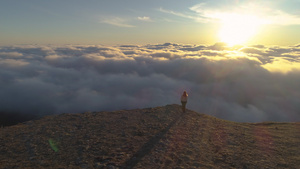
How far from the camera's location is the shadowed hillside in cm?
706

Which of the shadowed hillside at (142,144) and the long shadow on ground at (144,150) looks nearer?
the long shadow on ground at (144,150)

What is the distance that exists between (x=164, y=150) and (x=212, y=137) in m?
3.62

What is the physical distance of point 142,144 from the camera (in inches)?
339

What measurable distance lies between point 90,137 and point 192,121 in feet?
22.8

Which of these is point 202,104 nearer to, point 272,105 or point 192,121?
point 272,105

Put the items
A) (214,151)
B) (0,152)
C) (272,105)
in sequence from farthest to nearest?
1. (272,105)
2. (214,151)
3. (0,152)

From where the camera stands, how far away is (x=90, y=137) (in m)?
9.34

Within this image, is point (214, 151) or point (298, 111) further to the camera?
point (298, 111)

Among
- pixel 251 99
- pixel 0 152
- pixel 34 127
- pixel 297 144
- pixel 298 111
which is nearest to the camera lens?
pixel 0 152

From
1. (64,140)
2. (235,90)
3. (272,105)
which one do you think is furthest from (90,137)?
(235,90)

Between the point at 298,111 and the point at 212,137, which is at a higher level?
the point at 212,137

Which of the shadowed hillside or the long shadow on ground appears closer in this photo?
the long shadow on ground

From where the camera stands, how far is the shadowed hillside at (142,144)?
7.06 metres

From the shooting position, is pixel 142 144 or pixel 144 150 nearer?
pixel 144 150
